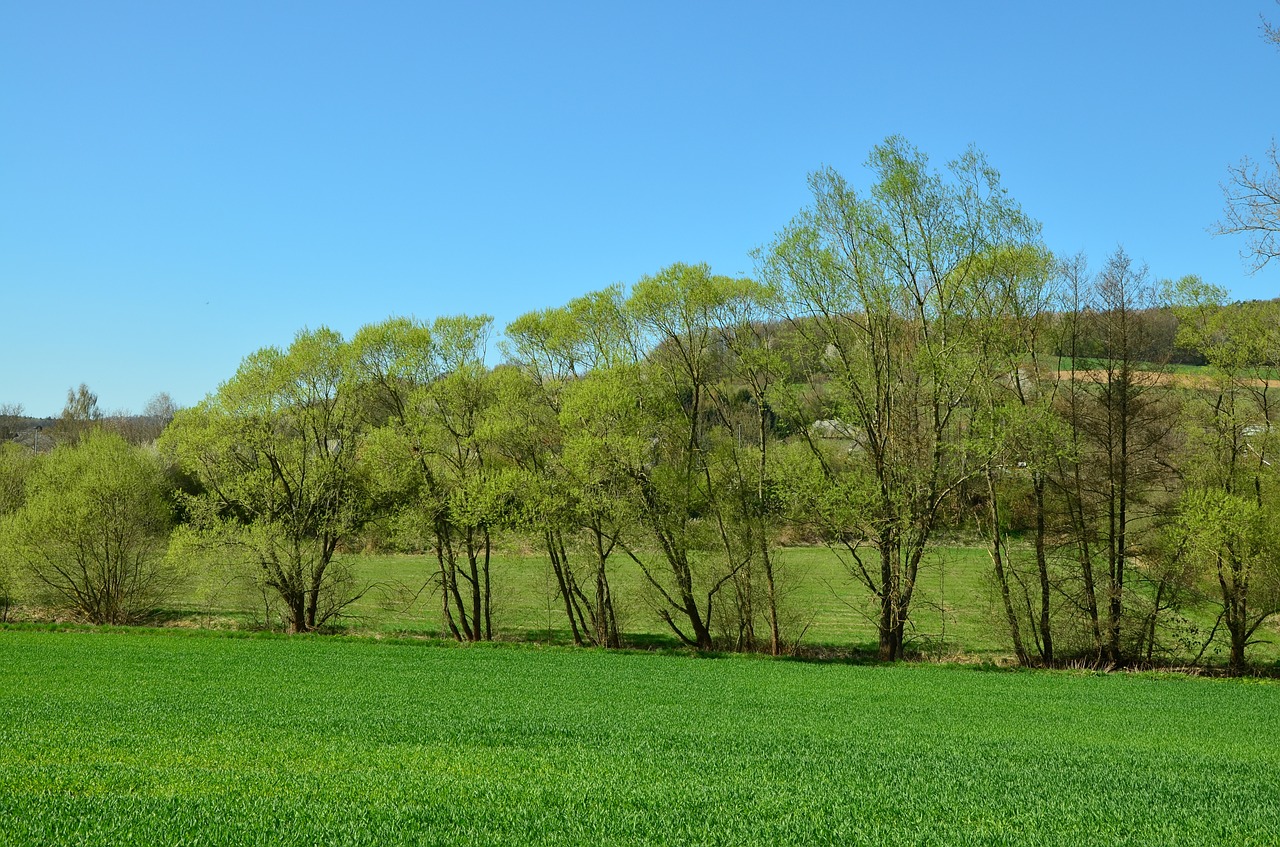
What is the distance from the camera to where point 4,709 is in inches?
594

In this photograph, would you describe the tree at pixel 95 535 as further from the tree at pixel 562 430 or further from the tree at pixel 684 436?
the tree at pixel 684 436

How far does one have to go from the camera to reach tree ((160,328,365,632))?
1375 inches

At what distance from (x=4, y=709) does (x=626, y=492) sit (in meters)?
19.9

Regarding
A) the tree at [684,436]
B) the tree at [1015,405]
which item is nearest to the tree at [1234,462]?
the tree at [1015,405]

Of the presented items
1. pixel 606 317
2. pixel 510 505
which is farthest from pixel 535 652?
pixel 606 317

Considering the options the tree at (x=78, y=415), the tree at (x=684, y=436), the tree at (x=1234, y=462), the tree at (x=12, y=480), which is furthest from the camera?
the tree at (x=78, y=415)

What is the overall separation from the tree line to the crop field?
20.6 feet

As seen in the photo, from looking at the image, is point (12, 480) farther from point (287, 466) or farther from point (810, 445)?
point (810, 445)

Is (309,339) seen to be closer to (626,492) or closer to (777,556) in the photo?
(626,492)

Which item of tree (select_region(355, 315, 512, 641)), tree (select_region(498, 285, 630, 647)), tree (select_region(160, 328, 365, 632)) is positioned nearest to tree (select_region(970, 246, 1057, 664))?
tree (select_region(498, 285, 630, 647))

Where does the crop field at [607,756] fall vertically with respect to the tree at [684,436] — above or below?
below

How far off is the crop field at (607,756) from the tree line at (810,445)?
628cm

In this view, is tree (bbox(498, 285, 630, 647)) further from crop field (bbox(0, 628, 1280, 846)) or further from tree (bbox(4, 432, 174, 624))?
tree (bbox(4, 432, 174, 624))

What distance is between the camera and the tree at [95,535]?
36531 millimetres
